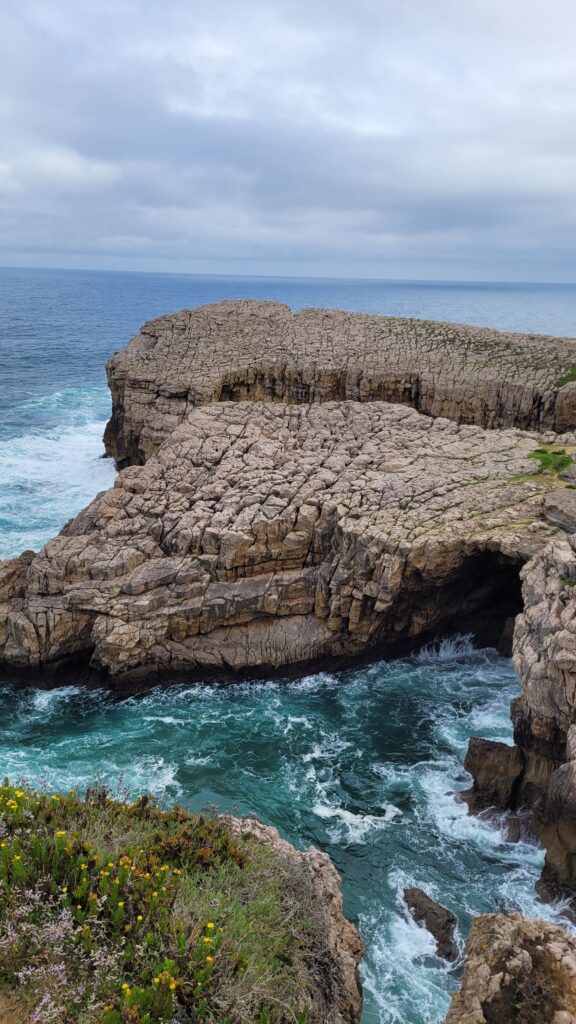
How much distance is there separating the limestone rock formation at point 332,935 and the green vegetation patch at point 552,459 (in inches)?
847

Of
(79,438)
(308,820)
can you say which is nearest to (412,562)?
(308,820)

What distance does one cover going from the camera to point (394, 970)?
16.2 m

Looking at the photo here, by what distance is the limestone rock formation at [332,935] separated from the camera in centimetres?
1143

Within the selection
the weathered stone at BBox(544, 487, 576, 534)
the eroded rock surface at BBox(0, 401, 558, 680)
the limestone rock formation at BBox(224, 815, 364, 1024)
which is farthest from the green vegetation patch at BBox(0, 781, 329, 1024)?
the weathered stone at BBox(544, 487, 576, 534)

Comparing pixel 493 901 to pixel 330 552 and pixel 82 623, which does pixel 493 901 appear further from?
pixel 82 623

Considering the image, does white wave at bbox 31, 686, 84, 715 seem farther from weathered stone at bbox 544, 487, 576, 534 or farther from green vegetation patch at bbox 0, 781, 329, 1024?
weathered stone at bbox 544, 487, 576, 534

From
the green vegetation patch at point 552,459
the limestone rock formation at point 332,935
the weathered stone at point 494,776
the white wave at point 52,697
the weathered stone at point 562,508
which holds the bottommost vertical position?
the white wave at point 52,697

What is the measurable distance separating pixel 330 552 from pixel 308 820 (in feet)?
35.6

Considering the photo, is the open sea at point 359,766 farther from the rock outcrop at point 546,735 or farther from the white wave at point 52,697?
the rock outcrop at point 546,735

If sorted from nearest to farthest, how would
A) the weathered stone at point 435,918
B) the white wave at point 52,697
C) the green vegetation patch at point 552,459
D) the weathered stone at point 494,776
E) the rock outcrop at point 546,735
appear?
the weathered stone at point 435,918
the rock outcrop at point 546,735
the weathered stone at point 494,776
the white wave at point 52,697
the green vegetation patch at point 552,459

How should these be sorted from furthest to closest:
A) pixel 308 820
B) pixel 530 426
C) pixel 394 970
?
pixel 530 426
pixel 308 820
pixel 394 970

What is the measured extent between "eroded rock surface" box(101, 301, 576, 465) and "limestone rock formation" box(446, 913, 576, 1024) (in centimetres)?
3319

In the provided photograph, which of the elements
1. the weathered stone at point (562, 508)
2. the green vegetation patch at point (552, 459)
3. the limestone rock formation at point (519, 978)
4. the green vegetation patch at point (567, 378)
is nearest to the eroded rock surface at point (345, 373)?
the green vegetation patch at point (567, 378)

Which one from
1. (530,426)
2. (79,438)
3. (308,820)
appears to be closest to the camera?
(308,820)
